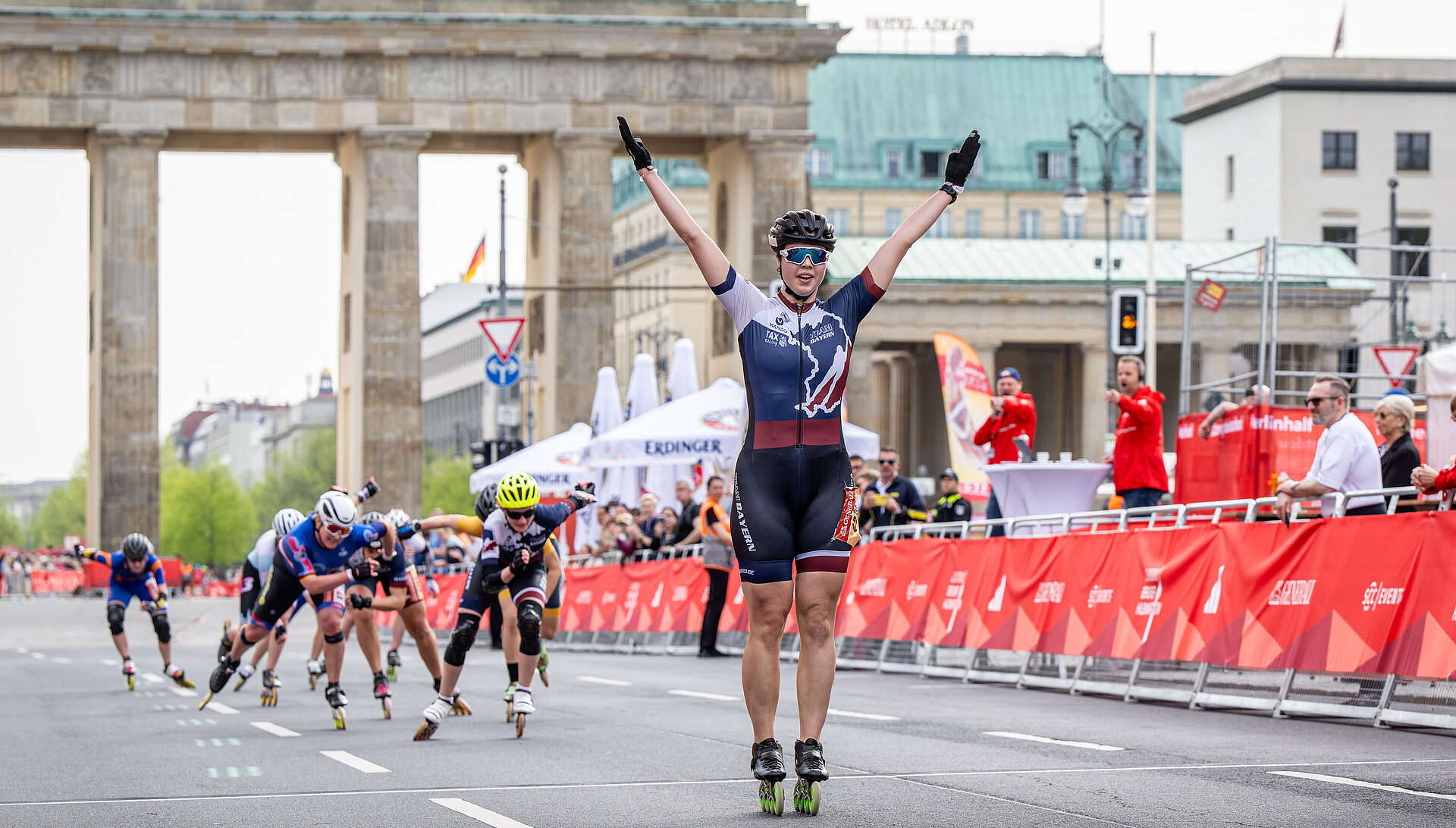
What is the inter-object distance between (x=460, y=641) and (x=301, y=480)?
14833cm

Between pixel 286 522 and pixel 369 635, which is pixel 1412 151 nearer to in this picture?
pixel 286 522

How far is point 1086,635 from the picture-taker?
17484 millimetres

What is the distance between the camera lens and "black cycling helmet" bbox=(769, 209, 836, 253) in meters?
9.27

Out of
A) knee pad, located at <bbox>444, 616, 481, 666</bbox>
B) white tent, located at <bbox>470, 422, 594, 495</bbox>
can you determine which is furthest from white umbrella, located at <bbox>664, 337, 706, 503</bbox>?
knee pad, located at <bbox>444, 616, 481, 666</bbox>

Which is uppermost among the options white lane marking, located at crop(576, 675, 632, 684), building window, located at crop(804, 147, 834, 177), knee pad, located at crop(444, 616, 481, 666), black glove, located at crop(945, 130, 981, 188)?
building window, located at crop(804, 147, 834, 177)

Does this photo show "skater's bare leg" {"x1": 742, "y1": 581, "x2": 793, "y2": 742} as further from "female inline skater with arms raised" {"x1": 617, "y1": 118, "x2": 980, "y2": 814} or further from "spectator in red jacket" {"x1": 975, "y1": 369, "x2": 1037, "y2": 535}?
"spectator in red jacket" {"x1": 975, "y1": 369, "x2": 1037, "y2": 535}

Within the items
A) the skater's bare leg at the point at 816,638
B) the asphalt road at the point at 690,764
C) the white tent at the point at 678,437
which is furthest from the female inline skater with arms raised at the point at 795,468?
the white tent at the point at 678,437

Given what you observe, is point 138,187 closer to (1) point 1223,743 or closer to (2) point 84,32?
(2) point 84,32

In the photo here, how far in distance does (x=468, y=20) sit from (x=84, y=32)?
10096 millimetres

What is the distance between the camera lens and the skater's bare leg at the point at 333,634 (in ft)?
54.7

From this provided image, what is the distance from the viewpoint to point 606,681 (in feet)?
68.6

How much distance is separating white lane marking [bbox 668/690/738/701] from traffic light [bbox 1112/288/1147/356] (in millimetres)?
9470

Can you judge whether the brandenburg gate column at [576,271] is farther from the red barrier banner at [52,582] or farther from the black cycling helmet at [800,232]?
the black cycling helmet at [800,232]

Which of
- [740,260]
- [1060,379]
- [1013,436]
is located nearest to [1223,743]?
[1013,436]
